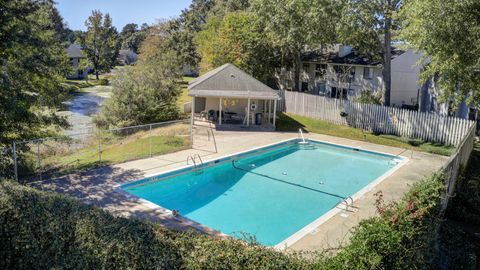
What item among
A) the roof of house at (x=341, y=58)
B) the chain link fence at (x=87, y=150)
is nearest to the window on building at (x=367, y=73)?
the roof of house at (x=341, y=58)

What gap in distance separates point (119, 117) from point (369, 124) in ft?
55.8

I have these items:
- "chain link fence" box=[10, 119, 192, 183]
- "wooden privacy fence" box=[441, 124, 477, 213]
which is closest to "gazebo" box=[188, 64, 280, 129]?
"chain link fence" box=[10, 119, 192, 183]

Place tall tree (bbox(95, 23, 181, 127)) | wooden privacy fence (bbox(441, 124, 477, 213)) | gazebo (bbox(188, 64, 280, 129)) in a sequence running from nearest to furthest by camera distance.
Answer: wooden privacy fence (bbox(441, 124, 477, 213))
gazebo (bbox(188, 64, 280, 129))
tall tree (bbox(95, 23, 181, 127))

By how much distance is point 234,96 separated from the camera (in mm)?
24922

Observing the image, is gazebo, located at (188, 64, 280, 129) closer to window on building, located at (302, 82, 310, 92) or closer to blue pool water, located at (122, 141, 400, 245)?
blue pool water, located at (122, 141, 400, 245)

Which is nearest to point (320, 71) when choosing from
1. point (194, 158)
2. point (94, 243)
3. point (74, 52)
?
point (194, 158)

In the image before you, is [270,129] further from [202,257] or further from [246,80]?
[202,257]

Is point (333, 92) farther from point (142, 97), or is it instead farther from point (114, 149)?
point (114, 149)

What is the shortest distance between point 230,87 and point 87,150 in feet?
34.8

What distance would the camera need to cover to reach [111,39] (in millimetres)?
67438

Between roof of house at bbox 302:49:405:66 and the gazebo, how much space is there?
1180 centimetres

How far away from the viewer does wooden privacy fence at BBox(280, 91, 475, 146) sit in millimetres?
21594

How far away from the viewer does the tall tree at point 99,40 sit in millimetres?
65125

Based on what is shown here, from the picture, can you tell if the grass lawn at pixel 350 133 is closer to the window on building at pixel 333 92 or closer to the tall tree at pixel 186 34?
the window on building at pixel 333 92
